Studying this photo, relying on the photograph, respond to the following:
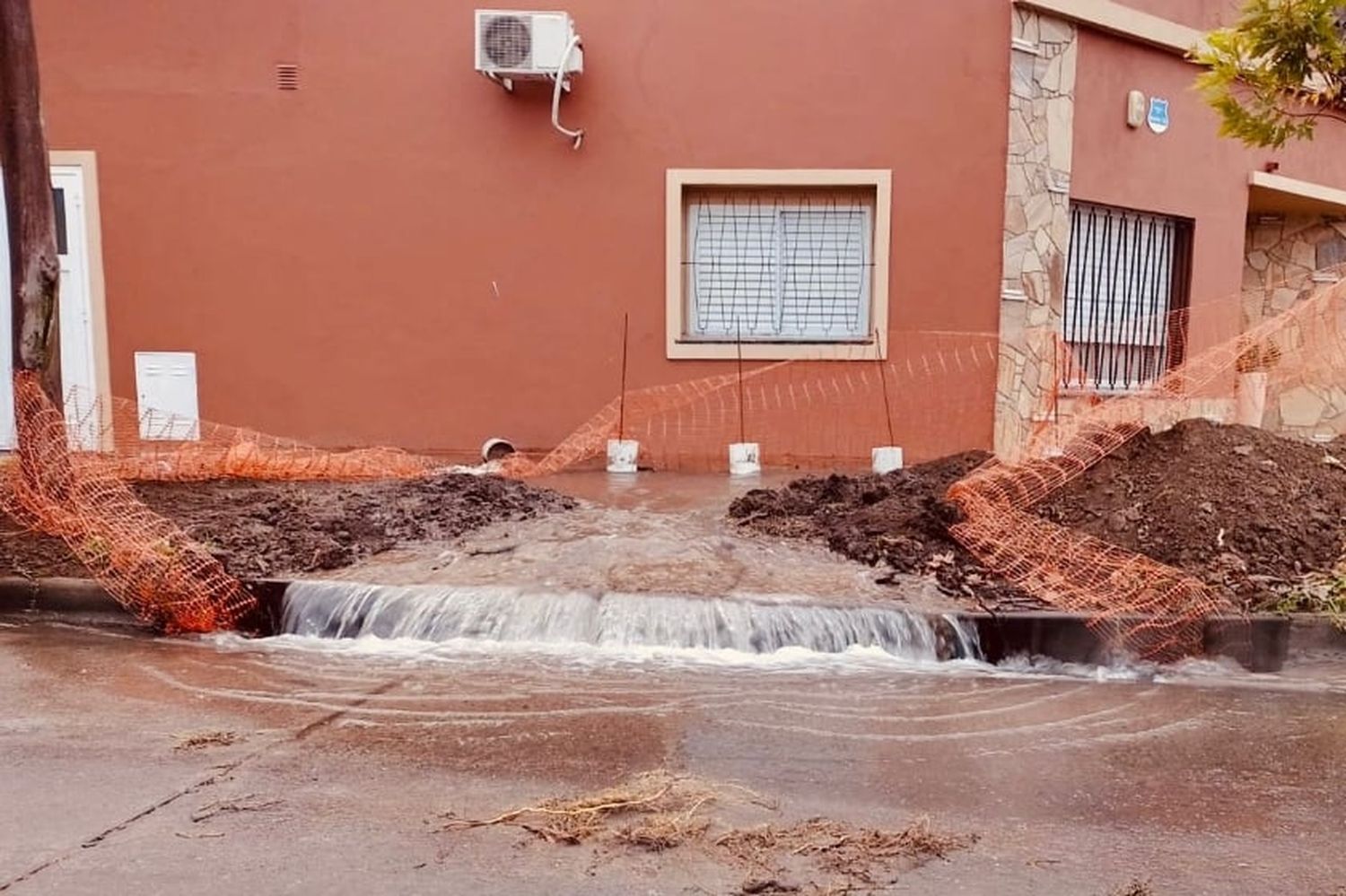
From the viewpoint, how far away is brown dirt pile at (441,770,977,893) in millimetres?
2795

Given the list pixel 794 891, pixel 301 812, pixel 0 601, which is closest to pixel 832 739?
pixel 794 891

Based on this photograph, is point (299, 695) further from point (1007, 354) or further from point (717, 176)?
point (1007, 354)

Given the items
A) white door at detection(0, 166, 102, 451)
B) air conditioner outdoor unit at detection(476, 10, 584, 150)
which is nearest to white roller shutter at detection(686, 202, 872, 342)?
air conditioner outdoor unit at detection(476, 10, 584, 150)

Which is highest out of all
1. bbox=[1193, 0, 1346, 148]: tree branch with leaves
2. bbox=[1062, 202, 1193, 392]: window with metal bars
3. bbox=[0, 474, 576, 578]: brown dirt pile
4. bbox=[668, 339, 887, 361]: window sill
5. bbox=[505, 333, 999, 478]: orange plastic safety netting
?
bbox=[1193, 0, 1346, 148]: tree branch with leaves

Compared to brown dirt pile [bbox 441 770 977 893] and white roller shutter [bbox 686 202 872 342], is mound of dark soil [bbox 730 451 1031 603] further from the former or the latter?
brown dirt pile [bbox 441 770 977 893]

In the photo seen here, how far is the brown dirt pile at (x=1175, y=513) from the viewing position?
5.59 meters

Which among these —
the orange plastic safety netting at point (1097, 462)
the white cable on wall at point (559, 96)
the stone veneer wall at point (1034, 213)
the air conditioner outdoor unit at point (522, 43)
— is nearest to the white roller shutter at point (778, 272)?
the white cable on wall at point (559, 96)

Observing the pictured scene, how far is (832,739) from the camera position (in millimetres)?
3887

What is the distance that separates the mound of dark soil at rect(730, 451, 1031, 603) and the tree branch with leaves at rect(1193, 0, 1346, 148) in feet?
9.20

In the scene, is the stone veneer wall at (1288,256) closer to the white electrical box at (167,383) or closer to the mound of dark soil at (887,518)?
the mound of dark soil at (887,518)

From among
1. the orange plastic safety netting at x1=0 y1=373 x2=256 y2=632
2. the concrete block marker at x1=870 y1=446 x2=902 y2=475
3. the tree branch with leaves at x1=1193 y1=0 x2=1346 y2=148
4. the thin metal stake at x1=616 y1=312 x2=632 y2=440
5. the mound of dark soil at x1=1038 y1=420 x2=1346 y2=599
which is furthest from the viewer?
the thin metal stake at x1=616 y1=312 x2=632 y2=440

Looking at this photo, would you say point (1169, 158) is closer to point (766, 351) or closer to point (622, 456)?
point (766, 351)

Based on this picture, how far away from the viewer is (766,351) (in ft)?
30.1

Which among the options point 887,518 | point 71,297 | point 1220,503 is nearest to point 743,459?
point 887,518
